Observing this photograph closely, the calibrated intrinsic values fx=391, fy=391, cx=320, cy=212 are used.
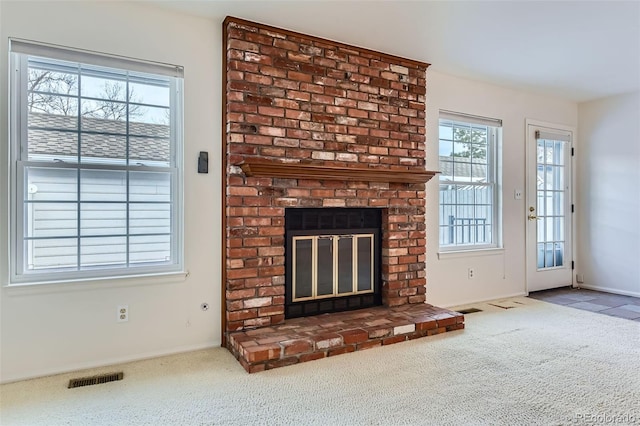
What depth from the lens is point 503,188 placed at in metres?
4.49

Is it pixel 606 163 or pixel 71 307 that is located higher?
pixel 606 163

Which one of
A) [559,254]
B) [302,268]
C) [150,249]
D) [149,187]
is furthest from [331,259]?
[559,254]

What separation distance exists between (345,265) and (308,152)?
40.8 inches

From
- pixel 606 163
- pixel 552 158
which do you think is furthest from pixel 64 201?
pixel 606 163

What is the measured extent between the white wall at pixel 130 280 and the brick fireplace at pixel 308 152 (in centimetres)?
14

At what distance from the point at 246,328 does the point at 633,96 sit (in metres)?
5.13

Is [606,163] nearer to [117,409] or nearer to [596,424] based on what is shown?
[596,424]

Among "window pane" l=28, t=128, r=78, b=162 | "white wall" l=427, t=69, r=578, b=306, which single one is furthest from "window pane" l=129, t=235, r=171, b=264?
"white wall" l=427, t=69, r=578, b=306

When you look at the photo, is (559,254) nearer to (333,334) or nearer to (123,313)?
(333,334)

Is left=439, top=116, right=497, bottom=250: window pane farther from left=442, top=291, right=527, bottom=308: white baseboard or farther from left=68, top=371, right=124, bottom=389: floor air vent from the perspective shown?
left=68, top=371, right=124, bottom=389: floor air vent

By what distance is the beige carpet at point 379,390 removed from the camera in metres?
1.94

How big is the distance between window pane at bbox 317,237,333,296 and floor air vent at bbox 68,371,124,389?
157 cm

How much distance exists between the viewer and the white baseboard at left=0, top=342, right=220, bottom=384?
7.73 feet

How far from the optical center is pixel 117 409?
2020mm
